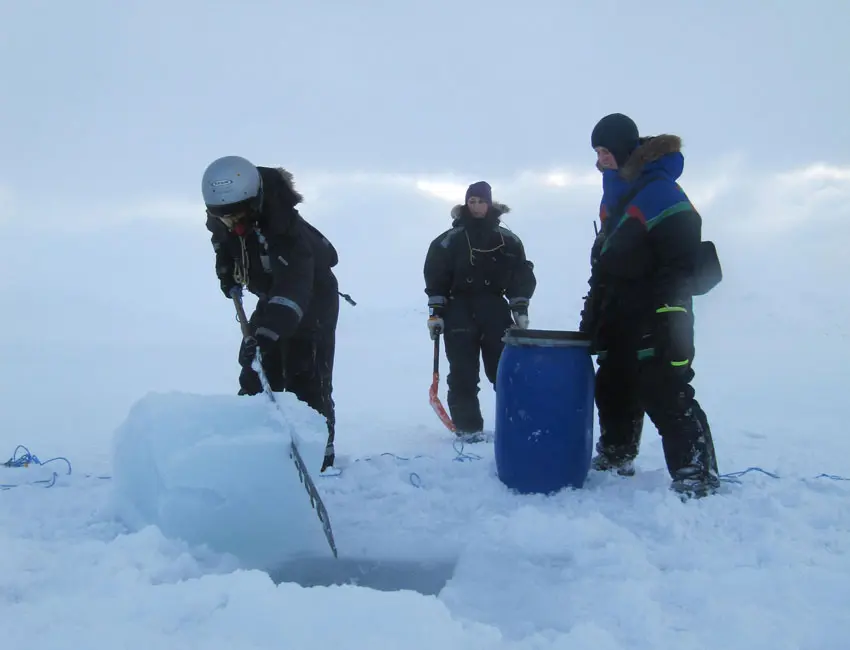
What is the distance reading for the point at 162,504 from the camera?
Result: 8.54ft

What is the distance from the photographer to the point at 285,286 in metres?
3.42

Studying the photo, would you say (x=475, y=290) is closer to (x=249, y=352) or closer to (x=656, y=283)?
(x=656, y=283)

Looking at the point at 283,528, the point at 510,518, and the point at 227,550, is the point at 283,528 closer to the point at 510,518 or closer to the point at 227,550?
the point at 227,550

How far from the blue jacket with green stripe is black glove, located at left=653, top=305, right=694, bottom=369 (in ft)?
0.16

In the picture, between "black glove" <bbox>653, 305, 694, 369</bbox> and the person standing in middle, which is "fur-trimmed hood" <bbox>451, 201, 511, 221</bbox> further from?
"black glove" <bbox>653, 305, 694, 369</bbox>

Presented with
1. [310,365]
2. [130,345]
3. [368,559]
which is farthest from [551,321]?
[368,559]

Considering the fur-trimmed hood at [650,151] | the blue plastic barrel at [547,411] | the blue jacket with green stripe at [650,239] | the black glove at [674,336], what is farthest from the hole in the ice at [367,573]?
the fur-trimmed hood at [650,151]

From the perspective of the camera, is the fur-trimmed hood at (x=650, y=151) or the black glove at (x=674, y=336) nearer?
the black glove at (x=674, y=336)

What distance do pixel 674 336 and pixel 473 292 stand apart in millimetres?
2213

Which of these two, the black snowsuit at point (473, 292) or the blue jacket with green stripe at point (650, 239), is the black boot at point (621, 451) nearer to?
the blue jacket with green stripe at point (650, 239)

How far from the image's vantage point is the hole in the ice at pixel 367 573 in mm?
2639

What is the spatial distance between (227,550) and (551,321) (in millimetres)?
12907

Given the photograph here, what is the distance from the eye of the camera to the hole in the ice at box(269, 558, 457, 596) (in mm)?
2639

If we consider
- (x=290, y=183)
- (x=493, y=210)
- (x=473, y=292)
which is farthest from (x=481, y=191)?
(x=290, y=183)
